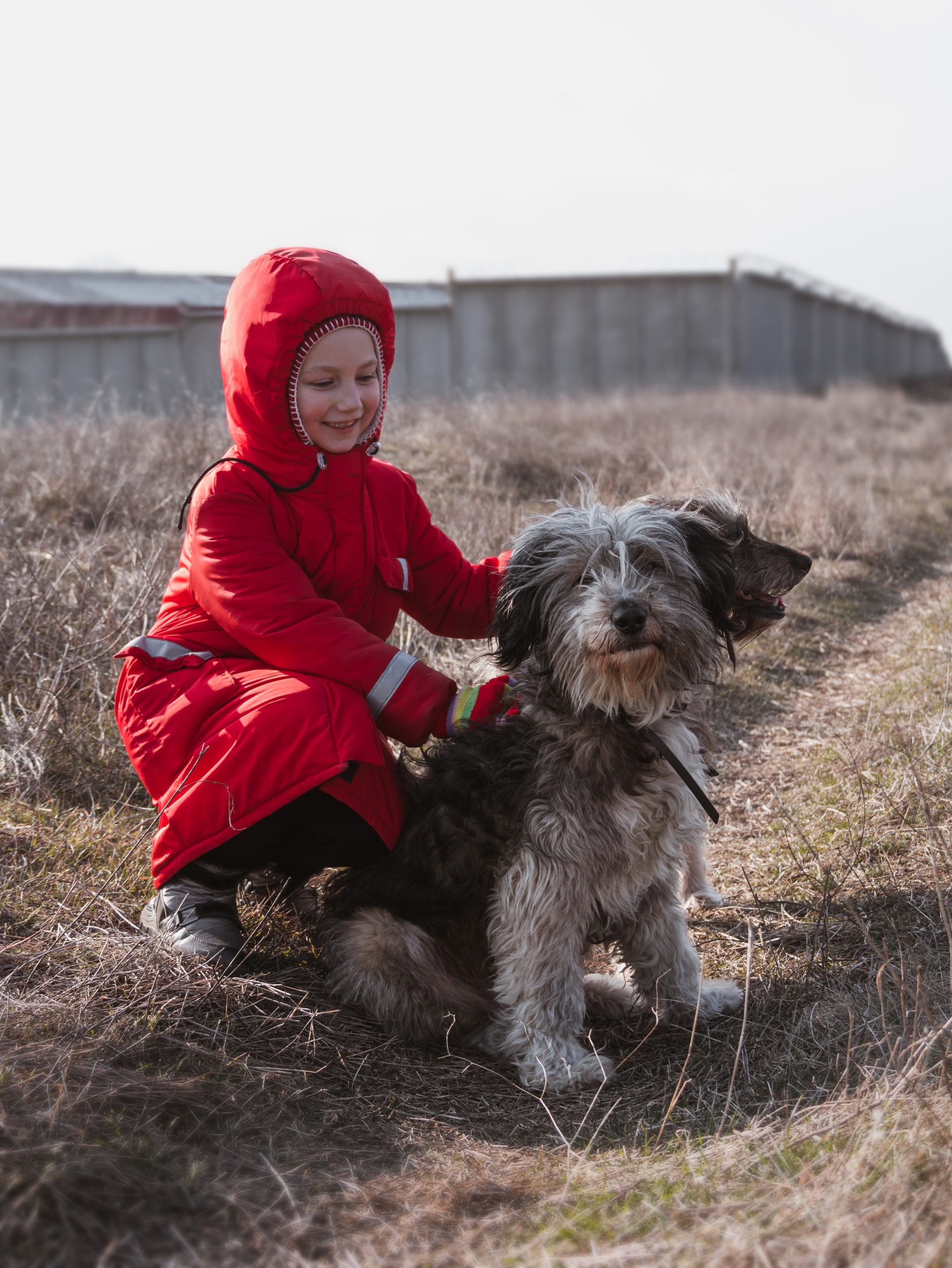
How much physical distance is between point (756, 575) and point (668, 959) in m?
1.21

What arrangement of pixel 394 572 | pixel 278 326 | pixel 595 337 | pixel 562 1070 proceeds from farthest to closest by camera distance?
pixel 595 337 → pixel 394 572 → pixel 278 326 → pixel 562 1070

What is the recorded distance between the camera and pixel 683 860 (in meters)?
3.45

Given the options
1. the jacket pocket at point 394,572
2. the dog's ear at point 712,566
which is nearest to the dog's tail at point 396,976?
the jacket pocket at point 394,572

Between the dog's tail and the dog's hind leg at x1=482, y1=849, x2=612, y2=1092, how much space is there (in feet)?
0.53

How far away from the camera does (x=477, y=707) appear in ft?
11.0

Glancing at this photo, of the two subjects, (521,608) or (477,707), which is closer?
(521,608)

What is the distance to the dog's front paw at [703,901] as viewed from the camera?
4125 mm

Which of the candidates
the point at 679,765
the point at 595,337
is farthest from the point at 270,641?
the point at 595,337

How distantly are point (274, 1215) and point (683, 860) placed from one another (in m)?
1.74

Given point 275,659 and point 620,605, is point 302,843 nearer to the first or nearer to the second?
point 275,659

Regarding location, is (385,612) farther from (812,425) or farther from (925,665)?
(812,425)

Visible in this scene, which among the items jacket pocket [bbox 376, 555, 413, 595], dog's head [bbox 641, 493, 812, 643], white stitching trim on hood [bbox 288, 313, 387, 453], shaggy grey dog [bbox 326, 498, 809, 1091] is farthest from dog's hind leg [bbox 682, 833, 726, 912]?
white stitching trim on hood [bbox 288, 313, 387, 453]

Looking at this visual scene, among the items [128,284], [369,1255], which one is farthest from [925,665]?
Result: [128,284]

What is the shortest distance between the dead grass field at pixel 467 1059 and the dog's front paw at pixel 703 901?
4 cm
